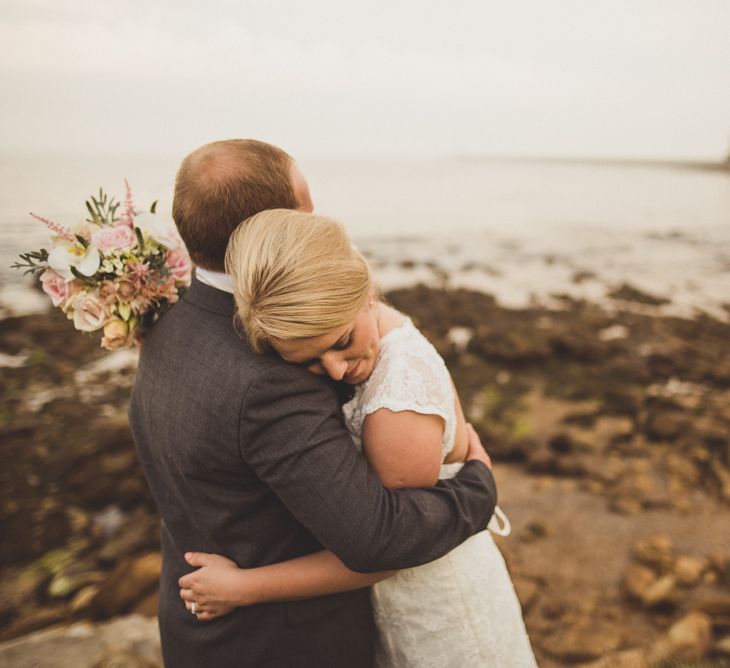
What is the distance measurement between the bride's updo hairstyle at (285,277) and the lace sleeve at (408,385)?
0.91 feet

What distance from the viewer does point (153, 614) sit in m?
3.83

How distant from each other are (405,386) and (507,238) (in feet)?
78.5

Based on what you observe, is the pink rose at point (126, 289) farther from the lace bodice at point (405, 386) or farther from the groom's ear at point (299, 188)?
the lace bodice at point (405, 386)

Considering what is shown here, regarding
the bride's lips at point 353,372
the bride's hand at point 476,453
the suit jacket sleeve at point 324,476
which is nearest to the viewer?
the suit jacket sleeve at point 324,476

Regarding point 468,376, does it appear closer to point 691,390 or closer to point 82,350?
point 691,390

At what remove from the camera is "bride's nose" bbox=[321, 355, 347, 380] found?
1.60 metres

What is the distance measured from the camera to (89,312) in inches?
71.2

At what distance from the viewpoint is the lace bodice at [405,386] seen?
1.69 metres

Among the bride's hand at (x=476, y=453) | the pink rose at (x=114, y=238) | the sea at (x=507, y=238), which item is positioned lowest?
the sea at (x=507, y=238)

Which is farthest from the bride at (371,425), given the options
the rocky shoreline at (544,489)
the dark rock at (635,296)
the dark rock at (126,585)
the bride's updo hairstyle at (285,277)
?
the dark rock at (635,296)

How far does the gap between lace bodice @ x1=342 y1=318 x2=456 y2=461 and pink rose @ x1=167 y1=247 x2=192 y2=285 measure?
732mm

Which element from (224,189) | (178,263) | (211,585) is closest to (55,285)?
(178,263)

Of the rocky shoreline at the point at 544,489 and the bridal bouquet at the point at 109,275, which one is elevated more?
the bridal bouquet at the point at 109,275

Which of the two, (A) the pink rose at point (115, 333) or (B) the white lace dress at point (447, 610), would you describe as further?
(B) the white lace dress at point (447, 610)
